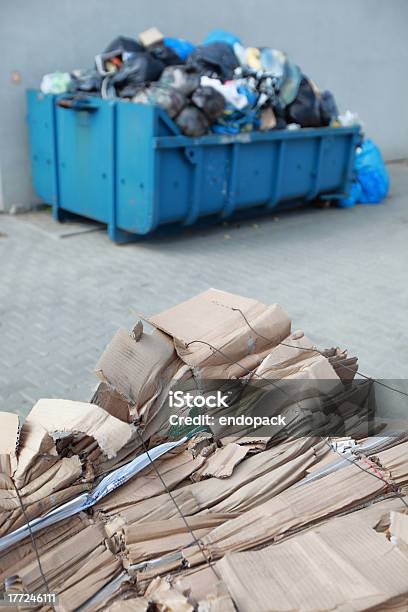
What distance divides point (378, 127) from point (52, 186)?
8657 millimetres

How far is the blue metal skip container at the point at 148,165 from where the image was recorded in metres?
6.46

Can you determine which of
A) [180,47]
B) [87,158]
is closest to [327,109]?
[180,47]

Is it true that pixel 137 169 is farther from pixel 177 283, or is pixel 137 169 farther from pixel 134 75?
pixel 177 283

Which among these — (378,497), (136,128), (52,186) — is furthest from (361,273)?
(378,497)

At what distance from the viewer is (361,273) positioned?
6578 millimetres

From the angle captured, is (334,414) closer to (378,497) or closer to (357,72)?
(378,497)

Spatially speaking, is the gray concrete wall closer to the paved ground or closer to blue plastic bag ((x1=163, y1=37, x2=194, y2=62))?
blue plastic bag ((x1=163, y1=37, x2=194, y2=62))

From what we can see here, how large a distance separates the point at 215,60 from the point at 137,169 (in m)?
1.95

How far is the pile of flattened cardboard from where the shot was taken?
5.99 feet

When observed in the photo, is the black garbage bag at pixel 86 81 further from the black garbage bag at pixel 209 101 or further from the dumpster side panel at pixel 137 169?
the black garbage bag at pixel 209 101

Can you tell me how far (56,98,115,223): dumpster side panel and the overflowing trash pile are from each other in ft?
1.08

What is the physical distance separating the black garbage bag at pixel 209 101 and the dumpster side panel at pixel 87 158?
0.91 m

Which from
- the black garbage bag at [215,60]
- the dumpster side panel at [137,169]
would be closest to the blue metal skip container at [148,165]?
the dumpster side panel at [137,169]

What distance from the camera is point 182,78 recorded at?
6770 mm
